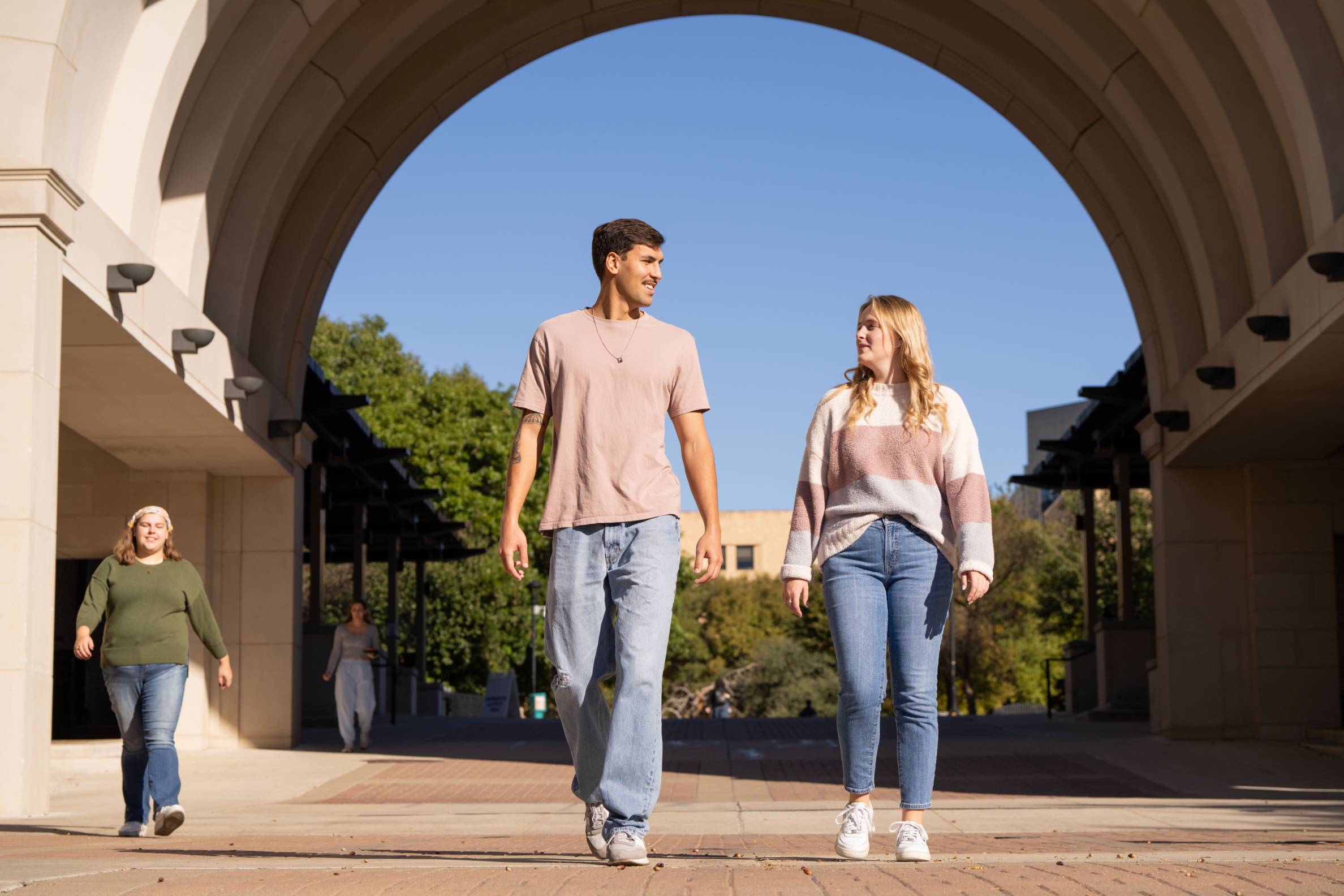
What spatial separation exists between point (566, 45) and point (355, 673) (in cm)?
748

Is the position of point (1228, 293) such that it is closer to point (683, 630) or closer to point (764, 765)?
point (764, 765)

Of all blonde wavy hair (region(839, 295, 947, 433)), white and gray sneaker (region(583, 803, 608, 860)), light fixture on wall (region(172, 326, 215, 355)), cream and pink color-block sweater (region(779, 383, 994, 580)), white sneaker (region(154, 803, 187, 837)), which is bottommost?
white sneaker (region(154, 803, 187, 837))

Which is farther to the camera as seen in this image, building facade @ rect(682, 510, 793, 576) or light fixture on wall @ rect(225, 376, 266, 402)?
building facade @ rect(682, 510, 793, 576)

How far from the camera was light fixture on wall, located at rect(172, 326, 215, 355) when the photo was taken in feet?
43.3

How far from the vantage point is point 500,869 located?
5.11m

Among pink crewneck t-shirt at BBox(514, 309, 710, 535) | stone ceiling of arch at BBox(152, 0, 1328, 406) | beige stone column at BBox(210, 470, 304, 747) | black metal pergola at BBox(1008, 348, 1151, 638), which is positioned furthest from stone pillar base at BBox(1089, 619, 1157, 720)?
pink crewneck t-shirt at BBox(514, 309, 710, 535)

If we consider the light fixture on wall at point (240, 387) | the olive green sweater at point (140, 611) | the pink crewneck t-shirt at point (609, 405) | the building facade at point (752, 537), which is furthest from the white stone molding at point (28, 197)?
the building facade at point (752, 537)

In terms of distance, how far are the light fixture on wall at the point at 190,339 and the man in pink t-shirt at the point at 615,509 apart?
27.0 ft

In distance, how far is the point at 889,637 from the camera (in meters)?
5.56

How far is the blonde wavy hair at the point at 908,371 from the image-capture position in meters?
5.67

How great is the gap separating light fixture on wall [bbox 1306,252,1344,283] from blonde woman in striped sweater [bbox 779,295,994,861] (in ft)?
22.2

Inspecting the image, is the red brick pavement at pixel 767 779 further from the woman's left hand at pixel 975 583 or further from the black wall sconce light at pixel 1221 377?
the woman's left hand at pixel 975 583

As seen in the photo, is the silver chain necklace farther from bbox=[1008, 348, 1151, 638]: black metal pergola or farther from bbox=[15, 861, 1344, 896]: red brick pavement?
bbox=[1008, 348, 1151, 638]: black metal pergola

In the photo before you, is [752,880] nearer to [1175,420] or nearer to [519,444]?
[519,444]
